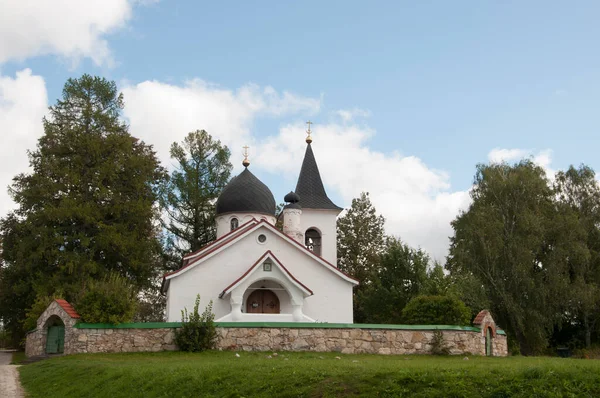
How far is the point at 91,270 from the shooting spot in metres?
30.7

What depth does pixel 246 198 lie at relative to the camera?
32125 mm

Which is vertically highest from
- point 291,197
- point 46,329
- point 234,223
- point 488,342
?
point 291,197

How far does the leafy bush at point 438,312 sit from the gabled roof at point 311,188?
12409 mm

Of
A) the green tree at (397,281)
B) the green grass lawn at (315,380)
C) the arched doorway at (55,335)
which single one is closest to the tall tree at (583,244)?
the green tree at (397,281)

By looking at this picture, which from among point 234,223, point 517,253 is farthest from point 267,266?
point 517,253

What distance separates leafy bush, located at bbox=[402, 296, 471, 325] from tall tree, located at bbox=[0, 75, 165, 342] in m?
16.7

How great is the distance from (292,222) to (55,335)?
43.5ft

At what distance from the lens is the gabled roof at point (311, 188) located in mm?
32375

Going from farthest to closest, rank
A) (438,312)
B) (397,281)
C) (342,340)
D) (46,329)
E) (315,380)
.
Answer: (397,281) < (438,312) < (46,329) < (342,340) < (315,380)

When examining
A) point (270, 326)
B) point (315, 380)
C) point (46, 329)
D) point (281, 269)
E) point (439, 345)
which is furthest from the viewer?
point (281, 269)

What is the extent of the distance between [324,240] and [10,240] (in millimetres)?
15652

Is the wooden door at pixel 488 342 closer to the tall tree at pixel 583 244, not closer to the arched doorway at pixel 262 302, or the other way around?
the arched doorway at pixel 262 302

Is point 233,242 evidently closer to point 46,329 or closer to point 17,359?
point 46,329

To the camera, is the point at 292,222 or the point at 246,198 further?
the point at 246,198
